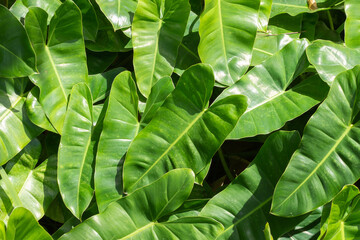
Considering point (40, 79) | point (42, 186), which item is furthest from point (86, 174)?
point (40, 79)

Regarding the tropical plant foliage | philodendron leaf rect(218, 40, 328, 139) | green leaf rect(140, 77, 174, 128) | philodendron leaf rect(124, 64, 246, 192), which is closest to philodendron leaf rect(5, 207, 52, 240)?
the tropical plant foliage

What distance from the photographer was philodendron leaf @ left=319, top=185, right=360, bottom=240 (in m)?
1.15

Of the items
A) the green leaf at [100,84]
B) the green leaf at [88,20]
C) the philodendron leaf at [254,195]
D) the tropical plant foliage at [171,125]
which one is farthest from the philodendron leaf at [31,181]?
the philodendron leaf at [254,195]

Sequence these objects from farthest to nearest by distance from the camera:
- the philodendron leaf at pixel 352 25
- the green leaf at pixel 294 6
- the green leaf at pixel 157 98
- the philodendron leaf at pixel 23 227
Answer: the green leaf at pixel 294 6
the philodendron leaf at pixel 352 25
the green leaf at pixel 157 98
the philodendron leaf at pixel 23 227

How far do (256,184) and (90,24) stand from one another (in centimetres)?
71

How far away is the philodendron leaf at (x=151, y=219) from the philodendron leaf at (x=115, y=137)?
68mm

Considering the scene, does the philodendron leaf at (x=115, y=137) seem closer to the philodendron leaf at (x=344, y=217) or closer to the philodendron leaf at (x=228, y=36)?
the philodendron leaf at (x=228, y=36)

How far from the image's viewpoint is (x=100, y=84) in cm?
150

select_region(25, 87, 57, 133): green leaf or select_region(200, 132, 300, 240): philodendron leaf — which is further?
select_region(25, 87, 57, 133): green leaf

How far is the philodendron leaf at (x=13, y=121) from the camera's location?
4.40 feet

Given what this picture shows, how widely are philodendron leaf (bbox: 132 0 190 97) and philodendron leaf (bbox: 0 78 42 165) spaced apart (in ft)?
1.12

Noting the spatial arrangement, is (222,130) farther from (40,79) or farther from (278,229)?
(40,79)

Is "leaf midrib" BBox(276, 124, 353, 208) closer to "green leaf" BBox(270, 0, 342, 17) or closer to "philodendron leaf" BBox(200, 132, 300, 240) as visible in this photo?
"philodendron leaf" BBox(200, 132, 300, 240)

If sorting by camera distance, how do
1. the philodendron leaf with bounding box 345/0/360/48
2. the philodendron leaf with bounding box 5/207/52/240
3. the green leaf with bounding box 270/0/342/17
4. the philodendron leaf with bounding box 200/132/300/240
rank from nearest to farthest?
the philodendron leaf with bounding box 5/207/52/240
the philodendron leaf with bounding box 200/132/300/240
the philodendron leaf with bounding box 345/0/360/48
the green leaf with bounding box 270/0/342/17
